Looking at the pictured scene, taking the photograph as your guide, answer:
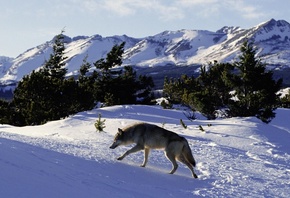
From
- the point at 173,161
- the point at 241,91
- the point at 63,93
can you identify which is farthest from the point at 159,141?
the point at 63,93

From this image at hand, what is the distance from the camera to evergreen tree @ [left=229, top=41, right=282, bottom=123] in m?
28.2

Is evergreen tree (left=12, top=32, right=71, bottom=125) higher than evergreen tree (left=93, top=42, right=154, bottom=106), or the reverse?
evergreen tree (left=93, top=42, right=154, bottom=106)

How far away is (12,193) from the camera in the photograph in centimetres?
498

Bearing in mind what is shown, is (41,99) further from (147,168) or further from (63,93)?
(147,168)

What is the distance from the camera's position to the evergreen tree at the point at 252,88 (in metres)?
28.2

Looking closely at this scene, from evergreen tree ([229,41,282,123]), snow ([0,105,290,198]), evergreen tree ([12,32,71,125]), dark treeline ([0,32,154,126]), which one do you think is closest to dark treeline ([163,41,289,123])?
evergreen tree ([229,41,282,123])

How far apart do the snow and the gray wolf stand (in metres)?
0.38

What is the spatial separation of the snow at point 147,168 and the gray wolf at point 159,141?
14.8 inches

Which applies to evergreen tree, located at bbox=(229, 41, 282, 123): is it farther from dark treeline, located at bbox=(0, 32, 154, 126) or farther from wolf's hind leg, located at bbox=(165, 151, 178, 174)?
wolf's hind leg, located at bbox=(165, 151, 178, 174)

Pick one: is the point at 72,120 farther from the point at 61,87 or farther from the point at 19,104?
the point at 19,104

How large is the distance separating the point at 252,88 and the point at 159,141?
23.1 m

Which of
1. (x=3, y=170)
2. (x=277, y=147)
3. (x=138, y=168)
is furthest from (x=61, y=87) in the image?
(x=3, y=170)

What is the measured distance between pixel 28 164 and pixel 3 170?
36.4 inches

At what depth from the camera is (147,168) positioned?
29.5 feet
